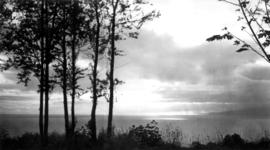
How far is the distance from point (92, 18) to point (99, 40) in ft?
4.73

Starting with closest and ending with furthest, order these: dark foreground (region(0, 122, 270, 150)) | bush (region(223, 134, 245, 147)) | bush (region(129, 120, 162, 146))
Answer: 1. dark foreground (region(0, 122, 270, 150))
2. bush (region(223, 134, 245, 147))
3. bush (region(129, 120, 162, 146))

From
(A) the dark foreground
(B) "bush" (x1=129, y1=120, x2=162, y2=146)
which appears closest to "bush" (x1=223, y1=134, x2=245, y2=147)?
(A) the dark foreground

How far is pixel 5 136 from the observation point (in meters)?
20.0

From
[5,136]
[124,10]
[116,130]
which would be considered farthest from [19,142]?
[124,10]

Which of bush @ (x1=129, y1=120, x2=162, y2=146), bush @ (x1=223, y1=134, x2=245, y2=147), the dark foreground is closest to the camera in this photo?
the dark foreground

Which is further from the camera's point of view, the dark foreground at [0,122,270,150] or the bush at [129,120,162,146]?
the bush at [129,120,162,146]

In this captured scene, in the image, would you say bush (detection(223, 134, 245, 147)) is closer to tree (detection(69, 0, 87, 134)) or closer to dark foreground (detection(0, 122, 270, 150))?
dark foreground (detection(0, 122, 270, 150))

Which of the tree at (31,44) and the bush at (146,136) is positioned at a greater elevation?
the tree at (31,44)

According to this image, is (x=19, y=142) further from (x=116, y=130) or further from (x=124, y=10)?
(x=124, y=10)

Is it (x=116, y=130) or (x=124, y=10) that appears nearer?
(x=116, y=130)

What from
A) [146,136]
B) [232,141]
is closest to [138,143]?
[146,136]

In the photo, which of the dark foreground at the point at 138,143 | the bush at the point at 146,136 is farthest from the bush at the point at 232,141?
the bush at the point at 146,136

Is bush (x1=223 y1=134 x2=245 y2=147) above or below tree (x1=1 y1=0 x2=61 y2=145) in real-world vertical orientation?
below

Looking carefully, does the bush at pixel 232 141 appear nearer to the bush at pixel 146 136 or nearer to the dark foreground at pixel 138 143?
the dark foreground at pixel 138 143
